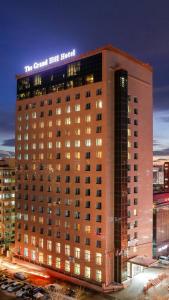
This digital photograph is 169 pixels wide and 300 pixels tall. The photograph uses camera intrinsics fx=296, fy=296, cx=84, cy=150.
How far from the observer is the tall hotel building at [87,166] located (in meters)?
69.4

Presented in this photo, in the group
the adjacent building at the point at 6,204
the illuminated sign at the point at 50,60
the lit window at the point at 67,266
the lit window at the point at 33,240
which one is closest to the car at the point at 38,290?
the lit window at the point at 67,266

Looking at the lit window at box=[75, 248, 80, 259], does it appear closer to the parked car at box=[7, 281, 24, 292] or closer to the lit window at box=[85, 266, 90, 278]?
the lit window at box=[85, 266, 90, 278]

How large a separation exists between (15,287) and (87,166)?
103 ft

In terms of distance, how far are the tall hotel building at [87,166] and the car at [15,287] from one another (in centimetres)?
1192

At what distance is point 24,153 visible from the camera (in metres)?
87.6

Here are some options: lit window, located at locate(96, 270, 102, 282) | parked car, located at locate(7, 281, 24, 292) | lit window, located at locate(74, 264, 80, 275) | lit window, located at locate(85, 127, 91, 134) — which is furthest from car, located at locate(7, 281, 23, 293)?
lit window, located at locate(85, 127, 91, 134)

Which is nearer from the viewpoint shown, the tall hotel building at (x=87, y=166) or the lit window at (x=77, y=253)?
the tall hotel building at (x=87, y=166)

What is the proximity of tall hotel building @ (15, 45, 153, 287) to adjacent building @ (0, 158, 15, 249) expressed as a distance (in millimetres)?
22100

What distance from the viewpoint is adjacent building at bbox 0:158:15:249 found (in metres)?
108

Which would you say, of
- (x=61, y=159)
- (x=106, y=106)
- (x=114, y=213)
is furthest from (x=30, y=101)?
(x=114, y=213)

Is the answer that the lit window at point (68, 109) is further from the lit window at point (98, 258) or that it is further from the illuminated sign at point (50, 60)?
the lit window at point (98, 258)

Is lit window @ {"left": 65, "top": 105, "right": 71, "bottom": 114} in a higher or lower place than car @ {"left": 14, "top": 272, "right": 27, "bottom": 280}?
higher

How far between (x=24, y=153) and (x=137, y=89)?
37.2m

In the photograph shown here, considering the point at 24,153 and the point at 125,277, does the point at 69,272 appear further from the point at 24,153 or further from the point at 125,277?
the point at 24,153
